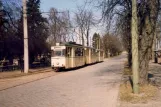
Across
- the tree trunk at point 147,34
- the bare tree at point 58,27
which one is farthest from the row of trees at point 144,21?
the bare tree at point 58,27

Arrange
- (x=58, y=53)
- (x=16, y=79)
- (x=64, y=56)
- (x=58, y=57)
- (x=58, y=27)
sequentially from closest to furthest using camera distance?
1. (x=16, y=79)
2. (x=64, y=56)
3. (x=58, y=57)
4. (x=58, y=53)
5. (x=58, y=27)

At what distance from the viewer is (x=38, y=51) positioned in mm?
52000

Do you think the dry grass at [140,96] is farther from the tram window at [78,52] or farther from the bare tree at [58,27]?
the bare tree at [58,27]

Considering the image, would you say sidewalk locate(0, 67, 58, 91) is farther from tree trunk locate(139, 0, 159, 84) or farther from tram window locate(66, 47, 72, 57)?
tree trunk locate(139, 0, 159, 84)

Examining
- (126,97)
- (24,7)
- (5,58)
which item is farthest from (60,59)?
(126,97)

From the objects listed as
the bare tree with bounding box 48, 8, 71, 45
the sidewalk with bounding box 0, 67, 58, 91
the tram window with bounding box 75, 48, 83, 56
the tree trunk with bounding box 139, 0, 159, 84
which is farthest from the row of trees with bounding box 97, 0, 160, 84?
the bare tree with bounding box 48, 8, 71, 45

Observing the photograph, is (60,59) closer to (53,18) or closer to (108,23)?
(108,23)

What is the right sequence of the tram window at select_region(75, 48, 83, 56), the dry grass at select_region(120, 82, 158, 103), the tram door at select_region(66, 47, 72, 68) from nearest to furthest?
1. the dry grass at select_region(120, 82, 158, 103)
2. the tram door at select_region(66, 47, 72, 68)
3. the tram window at select_region(75, 48, 83, 56)

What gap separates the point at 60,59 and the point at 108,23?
1820cm

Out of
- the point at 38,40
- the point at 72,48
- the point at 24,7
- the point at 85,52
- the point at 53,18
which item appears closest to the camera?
the point at 24,7

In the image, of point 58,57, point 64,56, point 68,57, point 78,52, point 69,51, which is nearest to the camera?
point 64,56

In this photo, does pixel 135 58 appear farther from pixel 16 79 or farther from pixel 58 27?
pixel 58 27

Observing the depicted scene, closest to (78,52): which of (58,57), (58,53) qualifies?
(58,53)

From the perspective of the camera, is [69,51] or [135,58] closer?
[135,58]
